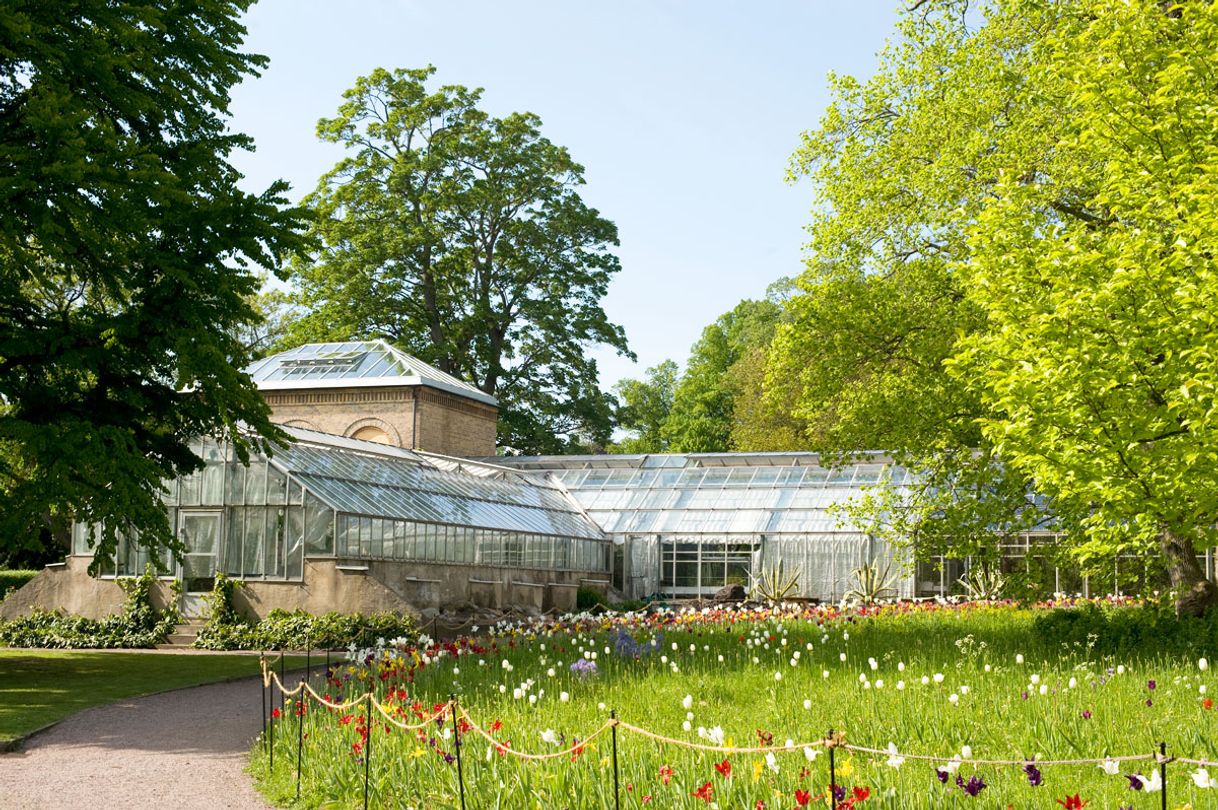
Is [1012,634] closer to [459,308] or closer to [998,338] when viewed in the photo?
[998,338]

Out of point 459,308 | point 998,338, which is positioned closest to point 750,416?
point 459,308

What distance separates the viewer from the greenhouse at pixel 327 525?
81.6 ft

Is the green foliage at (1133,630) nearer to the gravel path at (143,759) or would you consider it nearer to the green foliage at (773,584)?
the gravel path at (143,759)

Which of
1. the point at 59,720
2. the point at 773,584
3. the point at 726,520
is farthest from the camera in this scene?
the point at 726,520

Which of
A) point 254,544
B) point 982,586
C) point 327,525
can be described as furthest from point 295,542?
point 982,586

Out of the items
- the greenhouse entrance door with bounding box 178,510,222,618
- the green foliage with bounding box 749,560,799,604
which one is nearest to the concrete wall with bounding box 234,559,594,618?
the greenhouse entrance door with bounding box 178,510,222,618

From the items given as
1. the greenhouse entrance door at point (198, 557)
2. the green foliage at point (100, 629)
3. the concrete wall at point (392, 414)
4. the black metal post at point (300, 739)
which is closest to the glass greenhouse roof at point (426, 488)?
the greenhouse entrance door at point (198, 557)

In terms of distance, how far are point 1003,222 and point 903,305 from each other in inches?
185

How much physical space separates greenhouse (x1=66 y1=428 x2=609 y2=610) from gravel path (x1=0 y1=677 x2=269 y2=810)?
893 cm

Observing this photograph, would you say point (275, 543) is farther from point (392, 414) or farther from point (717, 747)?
point (717, 747)

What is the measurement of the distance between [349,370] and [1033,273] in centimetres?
2950

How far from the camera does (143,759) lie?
37.8 ft

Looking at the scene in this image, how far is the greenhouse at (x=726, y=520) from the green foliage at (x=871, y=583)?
0.20m

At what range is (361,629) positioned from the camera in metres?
22.5
